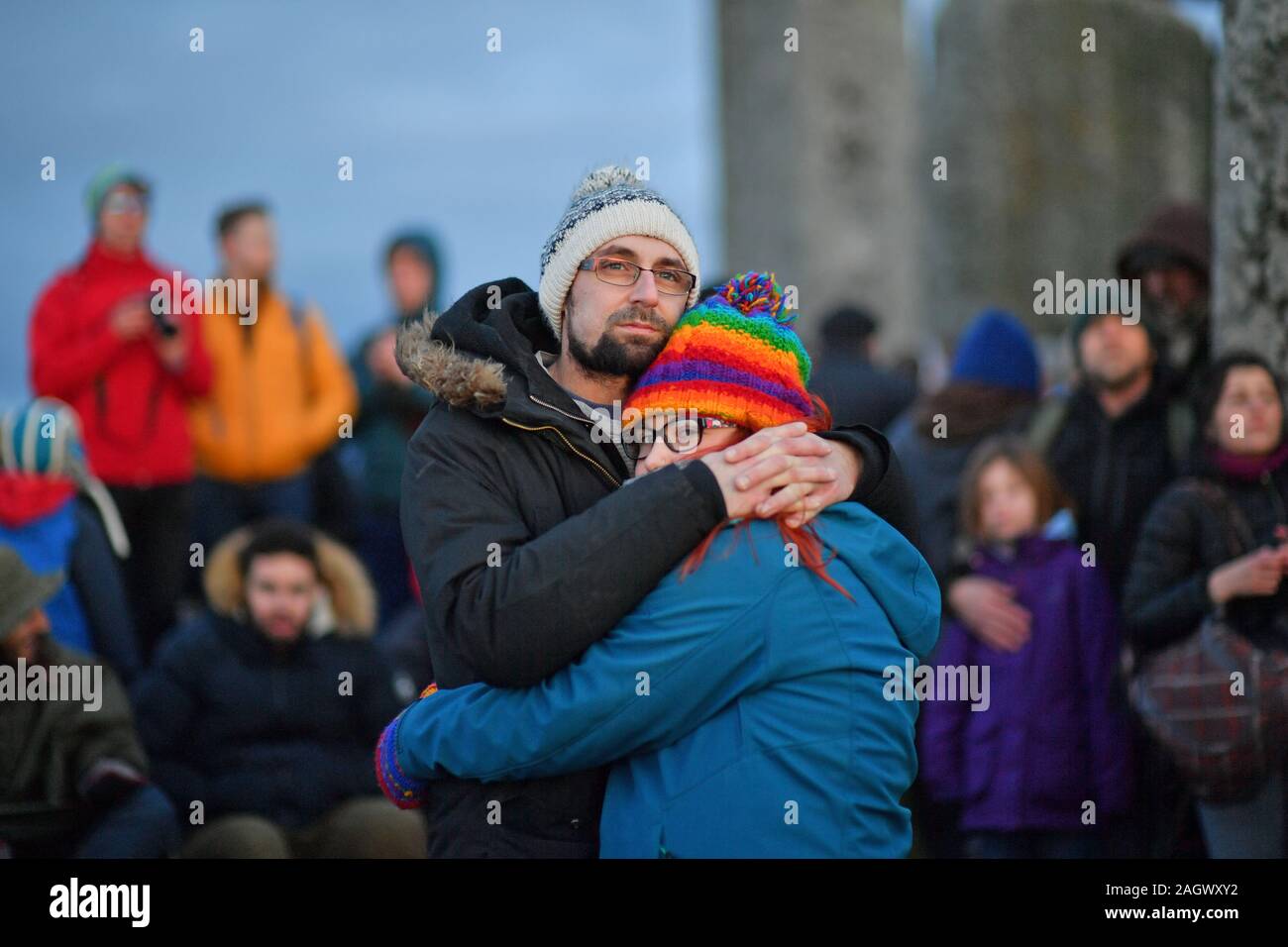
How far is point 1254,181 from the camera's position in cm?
537

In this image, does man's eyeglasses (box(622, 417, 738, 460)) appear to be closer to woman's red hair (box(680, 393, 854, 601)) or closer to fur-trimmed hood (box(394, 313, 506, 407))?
woman's red hair (box(680, 393, 854, 601))

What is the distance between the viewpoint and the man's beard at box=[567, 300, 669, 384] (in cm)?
345

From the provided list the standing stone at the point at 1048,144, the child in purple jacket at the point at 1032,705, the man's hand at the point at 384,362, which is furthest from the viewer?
the standing stone at the point at 1048,144

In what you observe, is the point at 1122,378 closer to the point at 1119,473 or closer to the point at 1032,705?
the point at 1119,473

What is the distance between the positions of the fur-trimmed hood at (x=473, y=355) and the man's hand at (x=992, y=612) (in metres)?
2.33

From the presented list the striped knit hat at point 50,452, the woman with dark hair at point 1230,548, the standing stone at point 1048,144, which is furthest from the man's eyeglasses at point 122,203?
the standing stone at point 1048,144

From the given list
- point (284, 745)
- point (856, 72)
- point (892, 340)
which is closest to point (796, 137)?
point (856, 72)

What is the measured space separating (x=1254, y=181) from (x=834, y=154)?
7.61 meters

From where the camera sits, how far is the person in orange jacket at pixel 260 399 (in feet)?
22.9

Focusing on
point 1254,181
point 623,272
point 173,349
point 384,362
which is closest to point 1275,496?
point 1254,181

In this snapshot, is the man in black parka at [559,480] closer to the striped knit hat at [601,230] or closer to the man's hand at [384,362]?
the striped knit hat at [601,230]
